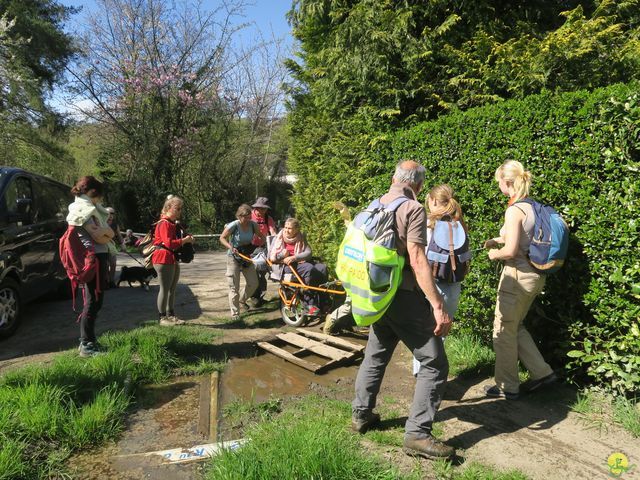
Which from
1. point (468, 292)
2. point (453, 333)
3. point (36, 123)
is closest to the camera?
point (468, 292)

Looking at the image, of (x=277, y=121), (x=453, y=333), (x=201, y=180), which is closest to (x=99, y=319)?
(x=453, y=333)

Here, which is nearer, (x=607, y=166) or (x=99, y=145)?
(x=607, y=166)

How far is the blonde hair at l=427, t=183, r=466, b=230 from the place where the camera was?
12.7 feet

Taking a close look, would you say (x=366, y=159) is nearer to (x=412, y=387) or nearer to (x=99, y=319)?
(x=412, y=387)

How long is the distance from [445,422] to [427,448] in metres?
0.66

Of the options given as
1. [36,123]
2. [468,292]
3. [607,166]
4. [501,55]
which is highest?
[36,123]

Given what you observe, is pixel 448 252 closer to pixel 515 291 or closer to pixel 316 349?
pixel 515 291

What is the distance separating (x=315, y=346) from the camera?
206 inches

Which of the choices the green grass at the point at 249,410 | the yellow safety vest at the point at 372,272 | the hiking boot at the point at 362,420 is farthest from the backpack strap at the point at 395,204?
the green grass at the point at 249,410

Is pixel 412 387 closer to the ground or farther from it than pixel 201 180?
closer to the ground

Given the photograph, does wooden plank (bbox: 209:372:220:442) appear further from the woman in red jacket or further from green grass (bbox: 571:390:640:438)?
green grass (bbox: 571:390:640:438)

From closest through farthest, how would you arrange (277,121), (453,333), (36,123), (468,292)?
(468,292) → (453,333) → (36,123) → (277,121)

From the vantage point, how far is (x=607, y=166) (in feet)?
11.1

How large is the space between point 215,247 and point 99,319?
11.0 meters
